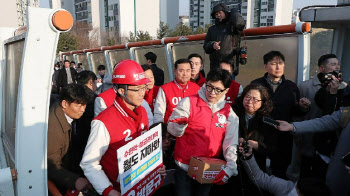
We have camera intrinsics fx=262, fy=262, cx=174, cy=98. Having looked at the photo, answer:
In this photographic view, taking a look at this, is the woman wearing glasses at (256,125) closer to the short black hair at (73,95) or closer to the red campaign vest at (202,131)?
the red campaign vest at (202,131)

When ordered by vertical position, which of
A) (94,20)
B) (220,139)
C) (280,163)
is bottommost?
(280,163)

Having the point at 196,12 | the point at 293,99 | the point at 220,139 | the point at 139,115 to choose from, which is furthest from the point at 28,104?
the point at 196,12

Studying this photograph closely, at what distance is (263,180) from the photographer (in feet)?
9.86

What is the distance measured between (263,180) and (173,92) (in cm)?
164

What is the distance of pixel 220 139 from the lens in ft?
8.73

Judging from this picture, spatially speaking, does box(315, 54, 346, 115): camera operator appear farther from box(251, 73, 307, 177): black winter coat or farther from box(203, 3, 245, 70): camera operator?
box(203, 3, 245, 70): camera operator

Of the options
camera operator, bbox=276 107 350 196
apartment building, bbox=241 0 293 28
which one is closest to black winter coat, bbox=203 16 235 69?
camera operator, bbox=276 107 350 196

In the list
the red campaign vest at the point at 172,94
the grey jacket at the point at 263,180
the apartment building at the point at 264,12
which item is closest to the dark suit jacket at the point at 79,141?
the red campaign vest at the point at 172,94

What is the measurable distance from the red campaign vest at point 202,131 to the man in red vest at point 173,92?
0.94m

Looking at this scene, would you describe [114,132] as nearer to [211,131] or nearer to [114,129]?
[114,129]

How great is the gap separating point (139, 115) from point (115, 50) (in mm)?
8974

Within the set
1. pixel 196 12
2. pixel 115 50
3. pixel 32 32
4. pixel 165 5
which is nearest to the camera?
pixel 32 32

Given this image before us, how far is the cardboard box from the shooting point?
2.35m

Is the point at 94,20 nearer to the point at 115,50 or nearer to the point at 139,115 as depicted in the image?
the point at 115,50
